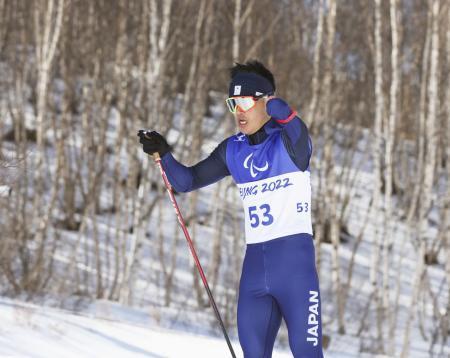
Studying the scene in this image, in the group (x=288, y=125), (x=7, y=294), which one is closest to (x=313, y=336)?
(x=288, y=125)

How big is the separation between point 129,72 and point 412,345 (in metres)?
5.46

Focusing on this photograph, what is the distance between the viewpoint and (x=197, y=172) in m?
3.76

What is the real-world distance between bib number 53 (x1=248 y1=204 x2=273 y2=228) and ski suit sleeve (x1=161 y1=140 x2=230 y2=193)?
36cm

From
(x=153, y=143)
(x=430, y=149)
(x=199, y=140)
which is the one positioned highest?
(x=199, y=140)

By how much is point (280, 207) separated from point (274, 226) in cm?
8

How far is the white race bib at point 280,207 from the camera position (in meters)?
3.35

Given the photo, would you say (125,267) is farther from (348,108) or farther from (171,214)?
(348,108)

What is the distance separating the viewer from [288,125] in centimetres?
330

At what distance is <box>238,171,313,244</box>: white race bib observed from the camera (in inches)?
132

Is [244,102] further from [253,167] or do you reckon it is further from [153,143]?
[153,143]

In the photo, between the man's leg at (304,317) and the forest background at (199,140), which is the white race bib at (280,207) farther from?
the forest background at (199,140)

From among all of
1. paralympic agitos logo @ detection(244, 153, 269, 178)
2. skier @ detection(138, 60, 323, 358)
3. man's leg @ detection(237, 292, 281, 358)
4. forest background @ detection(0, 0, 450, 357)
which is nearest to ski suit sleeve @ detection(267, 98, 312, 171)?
skier @ detection(138, 60, 323, 358)

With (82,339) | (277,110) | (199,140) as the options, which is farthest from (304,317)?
(199,140)

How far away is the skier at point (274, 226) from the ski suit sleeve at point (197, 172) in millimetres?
171
